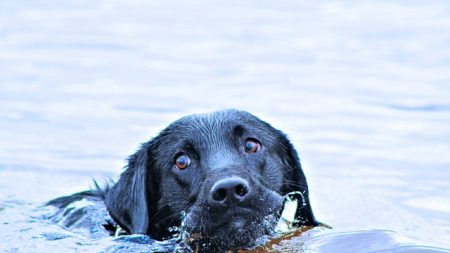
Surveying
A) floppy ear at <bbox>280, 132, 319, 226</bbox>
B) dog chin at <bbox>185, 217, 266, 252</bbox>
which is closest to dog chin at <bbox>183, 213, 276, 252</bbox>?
dog chin at <bbox>185, 217, 266, 252</bbox>

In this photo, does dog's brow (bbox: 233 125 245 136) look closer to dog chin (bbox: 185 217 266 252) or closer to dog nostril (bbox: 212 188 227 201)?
dog chin (bbox: 185 217 266 252)

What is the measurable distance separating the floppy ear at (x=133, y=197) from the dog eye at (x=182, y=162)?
27 centimetres

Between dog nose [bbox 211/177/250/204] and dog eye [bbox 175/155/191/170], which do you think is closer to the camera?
dog nose [bbox 211/177/250/204]

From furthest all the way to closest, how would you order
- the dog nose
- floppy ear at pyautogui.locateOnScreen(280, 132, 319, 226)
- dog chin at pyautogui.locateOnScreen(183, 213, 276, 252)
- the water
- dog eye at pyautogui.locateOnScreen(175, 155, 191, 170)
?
the water
floppy ear at pyautogui.locateOnScreen(280, 132, 319, 226)
dog eye at pyautogui.locateOnScreen(175, 155, 191, 170)
dog chin at pyautogui.locateOnScreen(183, 213, 276, 252)
the dog nose

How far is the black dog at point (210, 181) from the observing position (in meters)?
6.36

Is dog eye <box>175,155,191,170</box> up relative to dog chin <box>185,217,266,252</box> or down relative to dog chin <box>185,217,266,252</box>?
up

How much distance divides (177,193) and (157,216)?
0.31m

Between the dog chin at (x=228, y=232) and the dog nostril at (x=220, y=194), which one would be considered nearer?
the dog nostril at (x=220, y=194)

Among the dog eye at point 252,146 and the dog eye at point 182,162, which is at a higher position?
the dog eye at point 252,146

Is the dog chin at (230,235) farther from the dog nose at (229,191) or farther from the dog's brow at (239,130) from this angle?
the dog's brow at (239,130)

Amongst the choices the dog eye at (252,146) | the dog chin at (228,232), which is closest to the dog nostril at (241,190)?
the dog chin at (228,232)

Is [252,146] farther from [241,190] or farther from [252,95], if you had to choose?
[252,95]

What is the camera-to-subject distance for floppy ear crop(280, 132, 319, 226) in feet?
23.9

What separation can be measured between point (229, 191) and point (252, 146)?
0.94 meters
